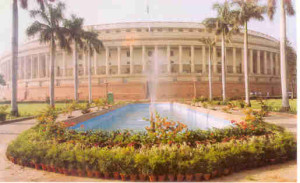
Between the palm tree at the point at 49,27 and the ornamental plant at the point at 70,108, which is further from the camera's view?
the palm tree at the point at 49,27

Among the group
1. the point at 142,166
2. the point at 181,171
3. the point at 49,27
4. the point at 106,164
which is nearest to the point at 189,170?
the point at 181,171

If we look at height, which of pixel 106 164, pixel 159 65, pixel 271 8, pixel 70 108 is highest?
pixel 159 65

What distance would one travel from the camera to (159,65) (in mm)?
47438

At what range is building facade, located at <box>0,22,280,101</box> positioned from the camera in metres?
44.1

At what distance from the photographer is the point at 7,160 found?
243 inches

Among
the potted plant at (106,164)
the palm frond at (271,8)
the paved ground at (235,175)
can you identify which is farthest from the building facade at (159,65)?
the potted plant at (106,164)

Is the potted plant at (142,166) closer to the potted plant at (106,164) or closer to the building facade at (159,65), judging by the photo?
the potted plant at (106,164)

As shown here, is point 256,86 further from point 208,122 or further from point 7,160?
point 7,160

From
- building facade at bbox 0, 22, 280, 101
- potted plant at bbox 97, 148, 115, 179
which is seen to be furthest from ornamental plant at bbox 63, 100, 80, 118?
building facade at bbox 0, 22, 280, 101

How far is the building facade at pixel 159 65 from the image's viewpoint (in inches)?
1735

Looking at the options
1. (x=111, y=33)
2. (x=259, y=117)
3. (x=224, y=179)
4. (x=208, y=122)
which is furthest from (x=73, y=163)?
(x=111, y=33)

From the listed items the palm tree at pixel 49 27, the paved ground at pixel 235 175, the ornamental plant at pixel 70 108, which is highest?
the palm tree at pixel 49 27

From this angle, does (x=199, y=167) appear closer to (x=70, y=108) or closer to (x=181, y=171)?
(x=181, y=171)

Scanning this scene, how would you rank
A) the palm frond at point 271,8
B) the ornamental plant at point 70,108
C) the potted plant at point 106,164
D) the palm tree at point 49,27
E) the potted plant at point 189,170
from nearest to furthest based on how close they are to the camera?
the potted plant at point 189,170
the potted plant at point 106,164
the palm frond at point 271,8
the ornamental plant at point 70,108
the palm tree at point 49,27
